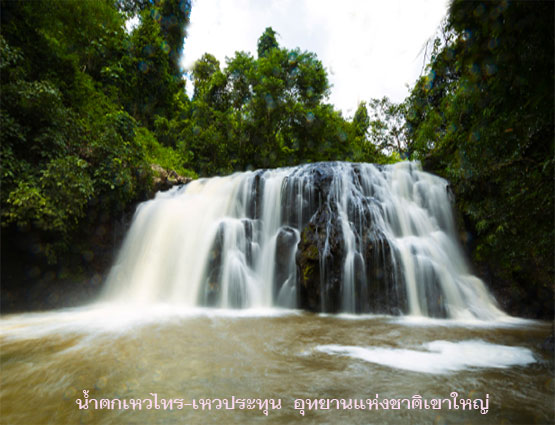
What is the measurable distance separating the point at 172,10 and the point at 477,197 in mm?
25007

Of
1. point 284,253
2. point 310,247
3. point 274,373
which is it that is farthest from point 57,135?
point 274,373

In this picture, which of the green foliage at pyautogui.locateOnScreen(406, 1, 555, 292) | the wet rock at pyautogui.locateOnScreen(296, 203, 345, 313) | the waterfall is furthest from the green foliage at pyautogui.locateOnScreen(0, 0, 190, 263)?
the green foliage at pyautogui.locateOnScreen(406, 1, 555, 292)

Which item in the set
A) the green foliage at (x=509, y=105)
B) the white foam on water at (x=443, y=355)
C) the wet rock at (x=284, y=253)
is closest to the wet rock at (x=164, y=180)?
the wet rock at (x=284, y=253)

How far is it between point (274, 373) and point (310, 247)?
4.25m

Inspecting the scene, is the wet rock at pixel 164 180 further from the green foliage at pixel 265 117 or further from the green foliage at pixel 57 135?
the green foliage at pixel 265 117

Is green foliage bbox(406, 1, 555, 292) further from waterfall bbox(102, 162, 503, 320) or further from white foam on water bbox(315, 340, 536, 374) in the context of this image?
waterfall bbox(102, 162, 503, 320)

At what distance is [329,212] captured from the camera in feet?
24.2

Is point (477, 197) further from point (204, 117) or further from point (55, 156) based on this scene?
point (204, 117)

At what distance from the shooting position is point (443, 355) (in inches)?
A: 127

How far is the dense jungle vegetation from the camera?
204 cm

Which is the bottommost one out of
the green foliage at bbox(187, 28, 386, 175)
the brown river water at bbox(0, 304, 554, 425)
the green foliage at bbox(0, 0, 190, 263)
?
the brown river water at bbox(0, 304, 554, 425)

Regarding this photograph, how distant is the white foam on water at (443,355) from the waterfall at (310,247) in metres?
2.50

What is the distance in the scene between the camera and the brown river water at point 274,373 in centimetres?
192

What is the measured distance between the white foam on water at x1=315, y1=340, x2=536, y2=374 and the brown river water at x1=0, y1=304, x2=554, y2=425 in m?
0.01
